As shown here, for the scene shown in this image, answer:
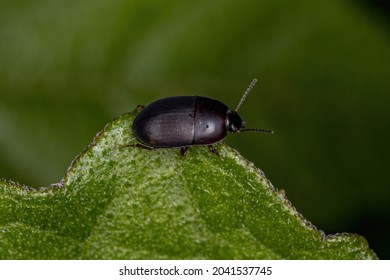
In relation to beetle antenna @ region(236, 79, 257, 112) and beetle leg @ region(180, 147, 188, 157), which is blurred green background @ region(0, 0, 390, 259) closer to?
beetle antenna @ region(236, 79, 257, 112)

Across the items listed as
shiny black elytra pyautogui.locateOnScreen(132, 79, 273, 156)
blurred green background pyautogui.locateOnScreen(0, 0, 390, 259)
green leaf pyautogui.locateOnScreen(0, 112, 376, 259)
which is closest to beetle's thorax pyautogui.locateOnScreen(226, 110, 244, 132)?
shiny black elytra pyautogui.locateOnScreen(132, 79, 273, 156)

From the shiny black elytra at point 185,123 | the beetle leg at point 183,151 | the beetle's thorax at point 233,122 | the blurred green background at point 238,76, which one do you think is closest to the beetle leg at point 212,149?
the shiny black elytra at point 185,123

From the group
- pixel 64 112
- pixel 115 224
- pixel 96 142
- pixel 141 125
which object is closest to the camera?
pixel 115 224

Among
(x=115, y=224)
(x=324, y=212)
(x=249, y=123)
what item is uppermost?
(x=249, y=123)

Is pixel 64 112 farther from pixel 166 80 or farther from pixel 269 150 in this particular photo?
pixel 269 150

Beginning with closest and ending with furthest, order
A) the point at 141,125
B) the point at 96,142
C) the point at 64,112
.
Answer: the point at 96,142
the point at 141,125
the point at 64,112

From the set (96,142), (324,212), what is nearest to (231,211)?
(96,142)

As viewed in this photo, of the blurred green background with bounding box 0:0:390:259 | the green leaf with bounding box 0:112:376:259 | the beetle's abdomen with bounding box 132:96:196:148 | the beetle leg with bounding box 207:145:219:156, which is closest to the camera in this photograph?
the green leaf with bounding box 0:112:376:259
